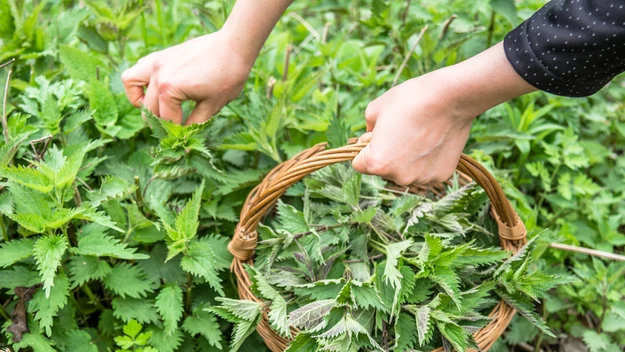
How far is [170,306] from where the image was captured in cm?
137

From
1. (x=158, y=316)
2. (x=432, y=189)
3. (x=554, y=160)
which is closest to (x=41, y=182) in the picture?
(x=158, y=316)

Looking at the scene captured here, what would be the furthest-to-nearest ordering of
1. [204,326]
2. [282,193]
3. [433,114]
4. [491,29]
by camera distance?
[491,29]
[204,326]
[282,193]
[433,114]

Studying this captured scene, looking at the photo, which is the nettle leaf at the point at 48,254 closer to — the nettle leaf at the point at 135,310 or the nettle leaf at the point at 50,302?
the nettle leaf at the point at 50,302

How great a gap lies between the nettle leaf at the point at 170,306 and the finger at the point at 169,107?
47 centimetres

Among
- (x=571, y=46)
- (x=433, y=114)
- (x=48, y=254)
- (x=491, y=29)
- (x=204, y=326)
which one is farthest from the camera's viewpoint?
(x=491, y=29)

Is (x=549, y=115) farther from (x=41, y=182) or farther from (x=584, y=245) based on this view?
(x=41, y=182)

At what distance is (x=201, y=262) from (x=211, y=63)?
0.52 metres

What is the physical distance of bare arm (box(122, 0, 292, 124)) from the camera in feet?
4.53

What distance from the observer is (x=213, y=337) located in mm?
1412

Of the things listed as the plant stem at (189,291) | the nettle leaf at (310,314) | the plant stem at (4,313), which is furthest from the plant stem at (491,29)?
the plant stem at (4,313)

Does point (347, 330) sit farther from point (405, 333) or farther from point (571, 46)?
point (571, 46)

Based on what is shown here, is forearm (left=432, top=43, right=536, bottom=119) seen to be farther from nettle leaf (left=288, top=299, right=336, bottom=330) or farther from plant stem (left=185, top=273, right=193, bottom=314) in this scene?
plant stem (left=185, top=273, right=193, bottom=314)

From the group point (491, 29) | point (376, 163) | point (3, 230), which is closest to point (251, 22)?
point (376, 163)

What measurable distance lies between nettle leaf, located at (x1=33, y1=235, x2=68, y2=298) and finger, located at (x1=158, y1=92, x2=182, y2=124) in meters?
0.42
